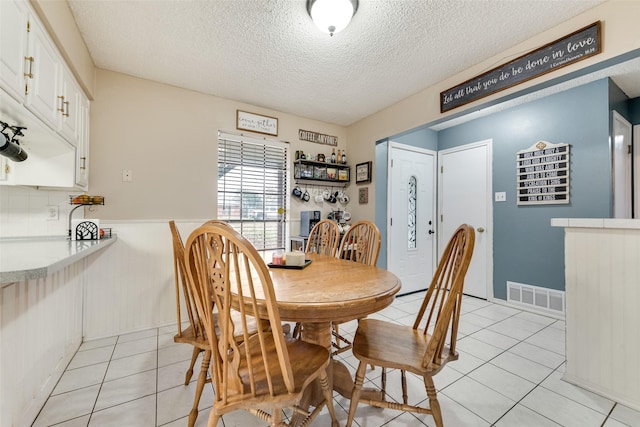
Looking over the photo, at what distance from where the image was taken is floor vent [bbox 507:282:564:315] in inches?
116

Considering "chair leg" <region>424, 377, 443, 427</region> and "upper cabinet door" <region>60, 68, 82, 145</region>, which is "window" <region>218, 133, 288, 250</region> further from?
"chair leg" <region>424, 377, 443, 427</region>

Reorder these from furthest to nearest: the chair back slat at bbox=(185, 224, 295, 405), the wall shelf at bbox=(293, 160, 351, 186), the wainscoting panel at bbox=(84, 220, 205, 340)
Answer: the wall shelf at bbox=(293, 160, 351, 186) → the wainscoting panel at bbox=(84, 220, 205, 340) → the chair back slat at bbox=(185, 224, 295, 405)

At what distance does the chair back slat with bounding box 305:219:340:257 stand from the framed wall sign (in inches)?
59.3

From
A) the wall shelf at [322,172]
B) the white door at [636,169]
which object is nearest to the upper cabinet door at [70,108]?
the wall shelf at [322,172]

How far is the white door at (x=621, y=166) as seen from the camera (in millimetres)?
2746

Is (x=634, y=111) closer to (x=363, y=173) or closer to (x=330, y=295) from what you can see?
(x=363, y=173)

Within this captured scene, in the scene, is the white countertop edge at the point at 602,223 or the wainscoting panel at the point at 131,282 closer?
the white countertop edge at the point at 602,223

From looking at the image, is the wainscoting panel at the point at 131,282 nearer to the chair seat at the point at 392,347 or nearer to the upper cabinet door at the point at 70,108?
the upper cabinet door at the point at 70,108

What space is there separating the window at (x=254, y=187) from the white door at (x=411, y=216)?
4.97 feet

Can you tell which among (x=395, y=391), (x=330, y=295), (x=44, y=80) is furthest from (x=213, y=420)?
(x=44, y=80)

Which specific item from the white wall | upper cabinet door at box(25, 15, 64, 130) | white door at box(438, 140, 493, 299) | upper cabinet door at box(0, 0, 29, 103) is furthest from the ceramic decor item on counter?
white door at box(438, 140, 493, 299)

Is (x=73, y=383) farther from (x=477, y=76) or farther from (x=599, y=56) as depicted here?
(x=599, y=56)

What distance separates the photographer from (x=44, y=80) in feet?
5.20

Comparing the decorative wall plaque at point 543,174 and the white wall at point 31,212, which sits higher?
the decorative wall plaque at point 543,174
